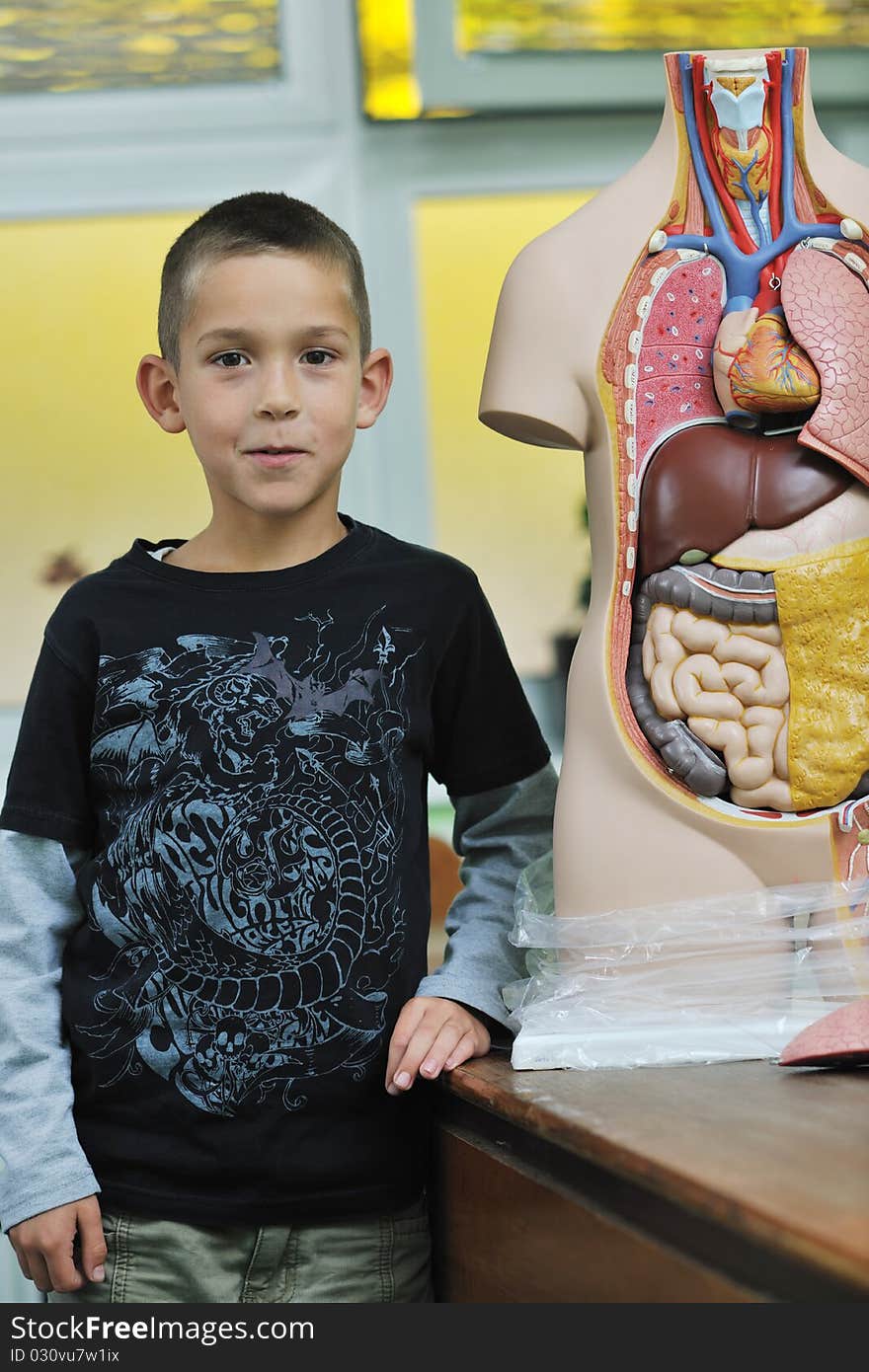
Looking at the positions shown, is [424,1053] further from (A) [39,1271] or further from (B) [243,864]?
(A) [39,1271]

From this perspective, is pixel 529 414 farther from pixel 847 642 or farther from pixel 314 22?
pixel 314 22

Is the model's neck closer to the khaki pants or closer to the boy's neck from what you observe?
the boy's neck

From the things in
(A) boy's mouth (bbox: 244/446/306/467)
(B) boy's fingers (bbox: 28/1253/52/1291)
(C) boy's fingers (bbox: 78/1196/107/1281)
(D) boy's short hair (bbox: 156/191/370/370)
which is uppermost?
(D) boy's short hair (bbox: 156/191/370/370)

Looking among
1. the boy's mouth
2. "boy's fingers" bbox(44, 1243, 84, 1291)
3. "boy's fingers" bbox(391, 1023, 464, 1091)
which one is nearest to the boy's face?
the boy's mouth

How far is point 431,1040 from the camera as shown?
838 millimetres

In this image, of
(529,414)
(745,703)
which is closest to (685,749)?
(745,703)

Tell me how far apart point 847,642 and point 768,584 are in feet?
0.20

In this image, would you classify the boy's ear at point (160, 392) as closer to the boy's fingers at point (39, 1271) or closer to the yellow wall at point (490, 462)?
the boy's fingers at point (39, 1271)

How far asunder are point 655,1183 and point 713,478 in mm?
446

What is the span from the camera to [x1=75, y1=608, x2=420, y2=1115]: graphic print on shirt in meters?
0.85

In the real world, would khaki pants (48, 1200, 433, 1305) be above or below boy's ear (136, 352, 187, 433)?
below

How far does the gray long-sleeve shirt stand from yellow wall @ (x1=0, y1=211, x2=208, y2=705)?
85 centimetres

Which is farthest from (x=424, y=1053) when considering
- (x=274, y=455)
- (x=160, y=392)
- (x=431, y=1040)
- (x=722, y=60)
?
(x=722, y=60)

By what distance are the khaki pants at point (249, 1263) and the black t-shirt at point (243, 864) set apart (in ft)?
0.04
